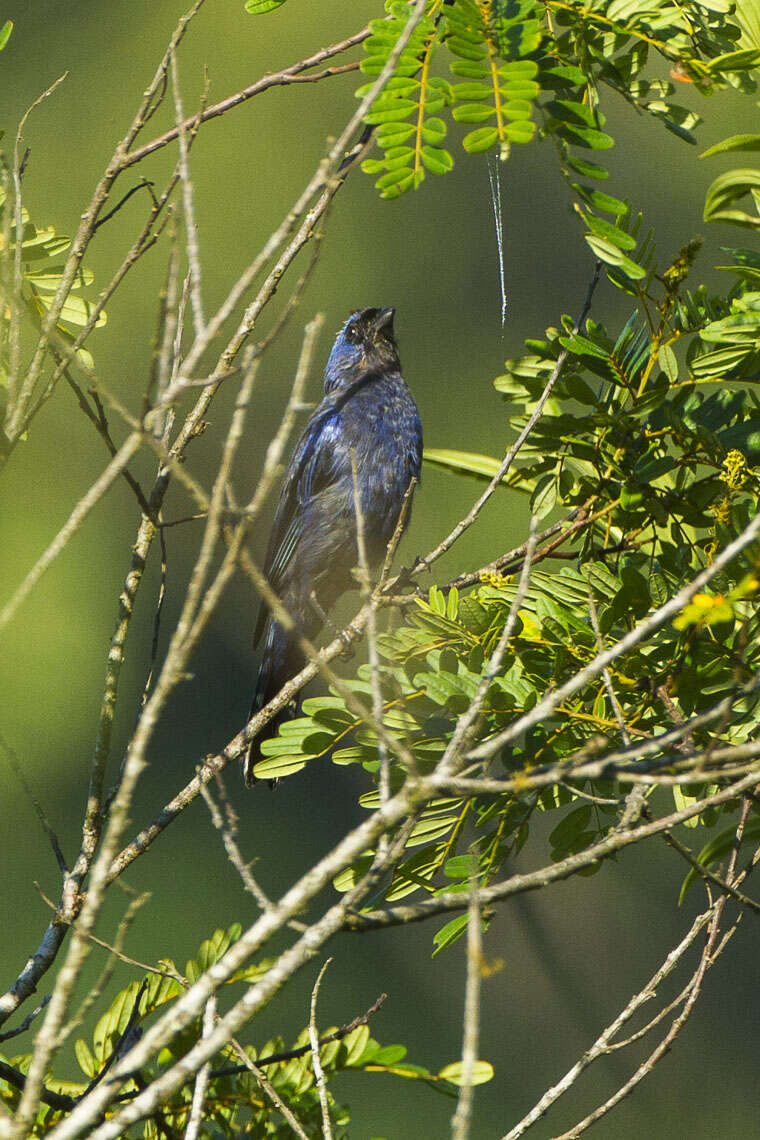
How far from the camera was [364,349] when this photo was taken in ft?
14.4

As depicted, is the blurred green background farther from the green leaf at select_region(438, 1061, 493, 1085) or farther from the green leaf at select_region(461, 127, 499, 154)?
the green leaf at select_region(461, 127, 499, 154)

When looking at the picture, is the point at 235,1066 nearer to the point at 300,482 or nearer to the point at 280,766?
the point at 280,766

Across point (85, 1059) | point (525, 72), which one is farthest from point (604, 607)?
point (85, 1059)

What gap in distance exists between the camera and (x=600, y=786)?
190 cm

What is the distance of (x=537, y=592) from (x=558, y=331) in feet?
1.53

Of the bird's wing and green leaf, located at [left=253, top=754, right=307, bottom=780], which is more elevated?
the bird's wing

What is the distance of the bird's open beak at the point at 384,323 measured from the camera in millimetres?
4363

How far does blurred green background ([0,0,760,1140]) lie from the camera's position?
984 cm

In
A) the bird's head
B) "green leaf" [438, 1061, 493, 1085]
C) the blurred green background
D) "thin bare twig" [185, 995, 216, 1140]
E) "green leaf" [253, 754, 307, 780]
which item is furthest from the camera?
the blurred green background

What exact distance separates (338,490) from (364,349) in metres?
0.66

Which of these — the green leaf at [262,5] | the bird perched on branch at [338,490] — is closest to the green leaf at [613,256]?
the green leaf at [262,5]

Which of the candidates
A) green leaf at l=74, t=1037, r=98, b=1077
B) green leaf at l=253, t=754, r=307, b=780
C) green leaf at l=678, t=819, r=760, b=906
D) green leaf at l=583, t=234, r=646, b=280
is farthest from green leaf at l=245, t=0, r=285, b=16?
green leaf at l=74, t=1037, r=98, b=1077

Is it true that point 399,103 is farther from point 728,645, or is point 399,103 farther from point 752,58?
point 728,645

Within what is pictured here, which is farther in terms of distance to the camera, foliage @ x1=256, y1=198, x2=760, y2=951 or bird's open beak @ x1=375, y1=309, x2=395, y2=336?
bird's open beak @ x1=375, y1=309, x2=395, y2=336
